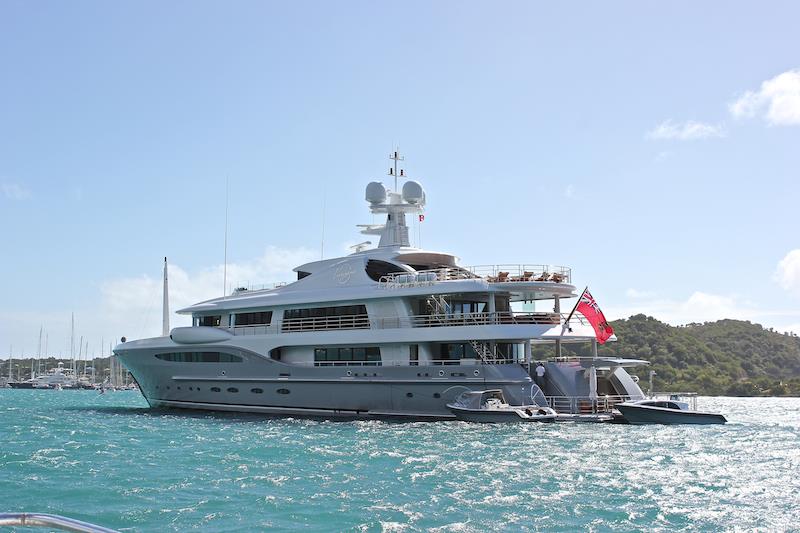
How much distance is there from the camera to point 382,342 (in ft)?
102

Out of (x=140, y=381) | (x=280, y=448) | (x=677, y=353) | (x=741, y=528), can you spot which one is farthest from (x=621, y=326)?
(x=741, y=528)

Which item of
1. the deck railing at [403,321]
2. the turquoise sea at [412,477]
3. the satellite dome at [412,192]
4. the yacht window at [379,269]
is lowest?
the turquoise sea at [412,477]

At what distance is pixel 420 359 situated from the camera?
3067cm

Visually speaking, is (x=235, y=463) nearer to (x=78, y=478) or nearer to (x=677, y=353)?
(x=78, y=478)

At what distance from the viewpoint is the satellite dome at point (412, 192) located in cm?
3675

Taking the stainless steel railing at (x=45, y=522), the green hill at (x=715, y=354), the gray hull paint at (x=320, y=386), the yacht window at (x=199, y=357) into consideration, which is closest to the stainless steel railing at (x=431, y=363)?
the gray hull paint at (x=320, y=386)

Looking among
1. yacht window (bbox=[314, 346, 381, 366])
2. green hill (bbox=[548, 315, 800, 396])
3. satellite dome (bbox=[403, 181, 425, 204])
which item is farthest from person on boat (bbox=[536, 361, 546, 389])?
green hill (bbox=[548, 315, 800, 396])

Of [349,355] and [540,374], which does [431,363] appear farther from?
[540,374]

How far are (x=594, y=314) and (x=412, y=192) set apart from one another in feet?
36.4

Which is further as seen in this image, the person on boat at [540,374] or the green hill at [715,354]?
the green hill at [715,354]

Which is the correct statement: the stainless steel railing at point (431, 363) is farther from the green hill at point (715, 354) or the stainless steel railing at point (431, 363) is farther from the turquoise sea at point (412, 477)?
the green hill at point (715, 354)

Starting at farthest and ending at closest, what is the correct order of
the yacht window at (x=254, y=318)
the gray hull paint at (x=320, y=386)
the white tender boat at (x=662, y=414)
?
the yacht window at (x=254, y=318), the gray hull paint at (x=320, y=386), the white tender boat at (x=662, y=414)

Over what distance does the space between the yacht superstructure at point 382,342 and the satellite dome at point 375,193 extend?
0.15 feet

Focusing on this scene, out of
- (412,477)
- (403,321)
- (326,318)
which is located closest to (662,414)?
(403,321)
